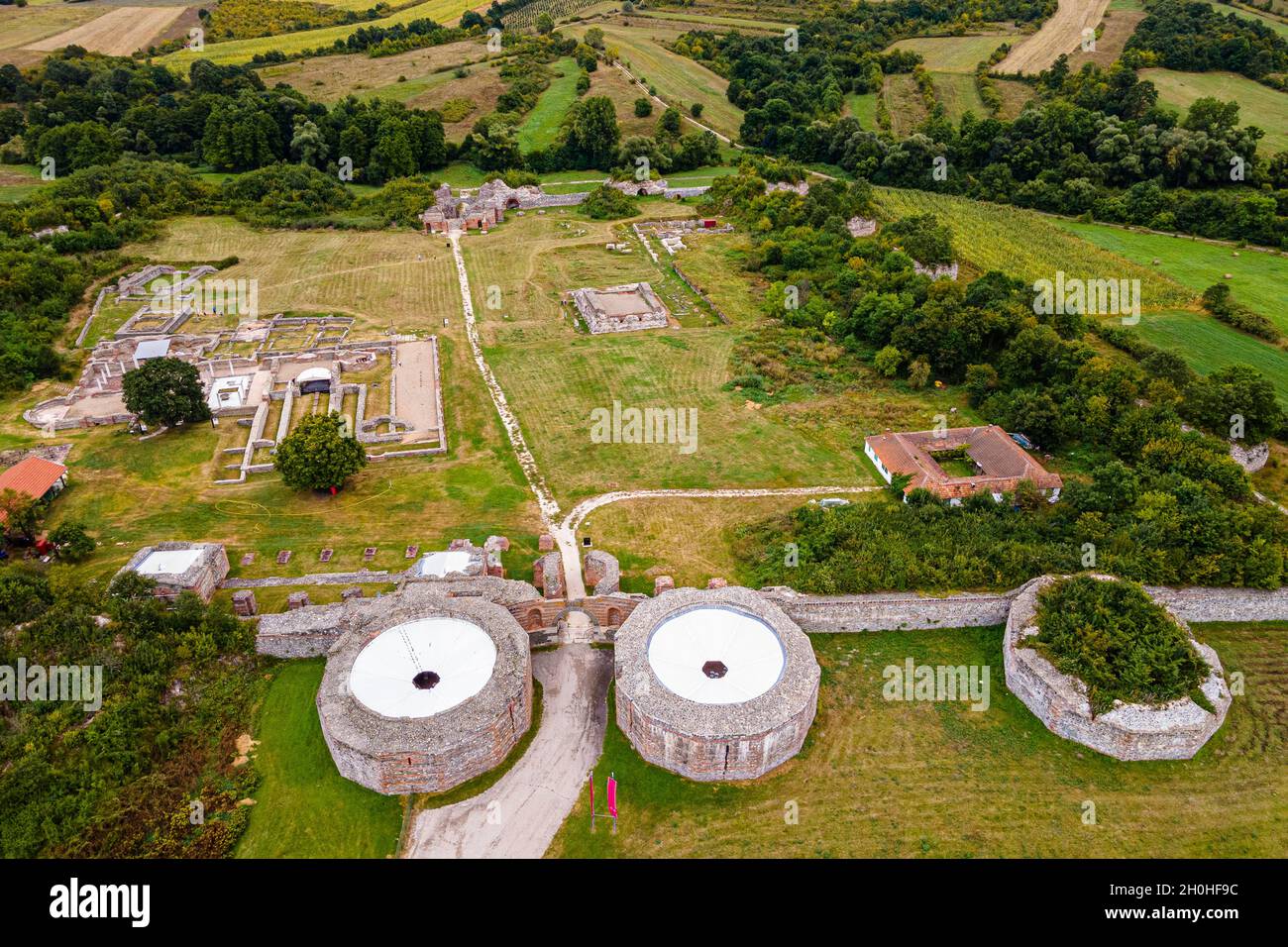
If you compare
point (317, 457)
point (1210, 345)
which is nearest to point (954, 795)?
point (317, 457)

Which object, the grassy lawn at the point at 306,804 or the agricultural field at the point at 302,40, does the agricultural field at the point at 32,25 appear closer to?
the agricultural field at the point at 302,40

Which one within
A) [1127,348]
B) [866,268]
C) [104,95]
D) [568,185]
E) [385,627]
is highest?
[104,95]

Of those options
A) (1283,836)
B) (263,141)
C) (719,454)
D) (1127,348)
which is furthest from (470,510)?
(263,141)

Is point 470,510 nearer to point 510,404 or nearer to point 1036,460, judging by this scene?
point 510,404

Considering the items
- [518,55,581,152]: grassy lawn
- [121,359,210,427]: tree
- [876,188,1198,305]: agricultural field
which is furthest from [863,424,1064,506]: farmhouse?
[518,55,581,152]: grassy lawn

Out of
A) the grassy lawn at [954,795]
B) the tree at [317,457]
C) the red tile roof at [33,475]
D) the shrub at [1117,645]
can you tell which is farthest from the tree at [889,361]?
the red tile roof at [33,475]

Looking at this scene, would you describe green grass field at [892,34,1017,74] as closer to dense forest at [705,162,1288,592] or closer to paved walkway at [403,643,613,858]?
dense forest at [705,162,1288,592]
